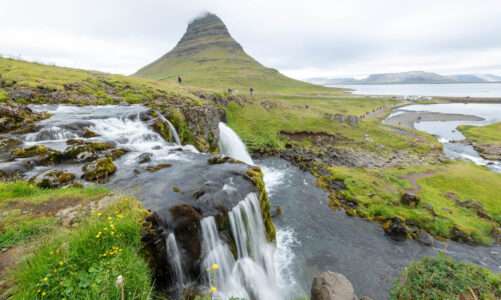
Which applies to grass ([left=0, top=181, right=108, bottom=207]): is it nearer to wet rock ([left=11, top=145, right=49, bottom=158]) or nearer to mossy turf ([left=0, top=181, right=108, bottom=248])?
mossy turf ([left=0, top=181, right=108, bottom=248])

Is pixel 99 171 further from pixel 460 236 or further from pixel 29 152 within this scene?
pixel 460 236

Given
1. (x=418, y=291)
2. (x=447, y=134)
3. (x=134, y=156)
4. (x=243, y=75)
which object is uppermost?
(x=243, y=75)

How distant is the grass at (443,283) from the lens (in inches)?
275

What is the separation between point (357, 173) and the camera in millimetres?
26828

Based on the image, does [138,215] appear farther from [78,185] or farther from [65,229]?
[78,185]

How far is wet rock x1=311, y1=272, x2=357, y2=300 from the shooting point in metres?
8.06

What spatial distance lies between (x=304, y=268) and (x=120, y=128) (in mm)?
17780

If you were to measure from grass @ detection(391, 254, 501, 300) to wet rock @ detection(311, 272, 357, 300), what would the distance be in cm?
152

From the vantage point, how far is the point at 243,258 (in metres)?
10.5

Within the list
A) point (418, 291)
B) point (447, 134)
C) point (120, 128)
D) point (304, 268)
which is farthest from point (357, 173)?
point (447, 134)

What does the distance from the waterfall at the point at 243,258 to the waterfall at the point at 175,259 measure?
97 cm

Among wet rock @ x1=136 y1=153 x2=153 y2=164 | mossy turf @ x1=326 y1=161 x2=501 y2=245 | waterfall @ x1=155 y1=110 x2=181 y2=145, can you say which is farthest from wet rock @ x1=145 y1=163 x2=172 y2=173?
mossy turf @ x1=326 y1=161 x2=501 y2=245

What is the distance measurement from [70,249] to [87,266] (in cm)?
58

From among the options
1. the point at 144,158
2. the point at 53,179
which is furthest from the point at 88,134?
the point at 53,179
